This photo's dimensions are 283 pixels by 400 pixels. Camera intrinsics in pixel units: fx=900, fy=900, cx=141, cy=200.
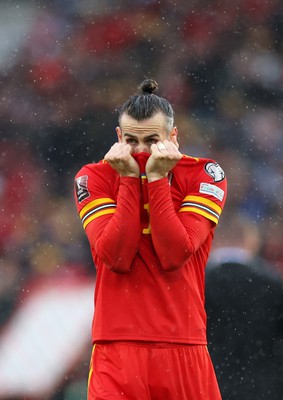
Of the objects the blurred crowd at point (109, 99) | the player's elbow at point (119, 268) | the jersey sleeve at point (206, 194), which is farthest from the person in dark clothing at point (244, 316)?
the player's elbow at point (119, 268)

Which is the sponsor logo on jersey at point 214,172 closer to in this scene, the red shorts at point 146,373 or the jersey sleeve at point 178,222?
the jersey sleeve at point 178,222

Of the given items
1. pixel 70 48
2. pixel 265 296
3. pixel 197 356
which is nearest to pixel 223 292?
pixel 265 296

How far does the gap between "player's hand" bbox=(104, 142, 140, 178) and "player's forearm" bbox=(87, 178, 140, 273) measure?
4 centimetres

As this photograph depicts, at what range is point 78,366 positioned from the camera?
17.9 ft

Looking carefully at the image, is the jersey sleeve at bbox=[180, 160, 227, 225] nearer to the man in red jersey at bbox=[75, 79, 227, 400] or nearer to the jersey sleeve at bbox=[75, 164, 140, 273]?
the man in red jersey at bbox=[75, 79, 227, 400]

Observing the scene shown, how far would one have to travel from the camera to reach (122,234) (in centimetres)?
292

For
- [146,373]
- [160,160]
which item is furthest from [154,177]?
[146,373]

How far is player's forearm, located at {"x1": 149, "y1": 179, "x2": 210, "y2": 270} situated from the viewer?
2.91 m

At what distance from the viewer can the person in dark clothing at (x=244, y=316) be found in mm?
5516

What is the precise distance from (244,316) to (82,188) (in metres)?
2.65

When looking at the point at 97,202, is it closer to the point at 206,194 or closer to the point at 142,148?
the point at 142,148

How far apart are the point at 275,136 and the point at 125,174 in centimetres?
292

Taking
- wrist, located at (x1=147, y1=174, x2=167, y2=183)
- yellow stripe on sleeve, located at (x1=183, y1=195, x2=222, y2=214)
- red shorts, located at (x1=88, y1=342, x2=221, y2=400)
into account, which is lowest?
red shorts, located at (x1=88, y1=342, x2=221, y2=400)

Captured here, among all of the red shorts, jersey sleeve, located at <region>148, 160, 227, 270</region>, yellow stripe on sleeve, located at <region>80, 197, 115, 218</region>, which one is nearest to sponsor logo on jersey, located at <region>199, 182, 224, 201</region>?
jersey sleeve, located at <region>148, 160, 227, 270</region>
